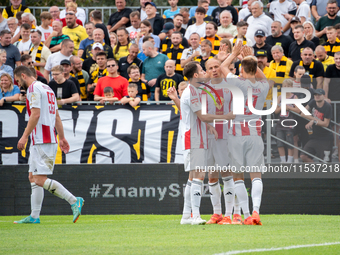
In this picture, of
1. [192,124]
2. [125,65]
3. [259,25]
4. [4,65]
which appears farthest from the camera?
[259,25]

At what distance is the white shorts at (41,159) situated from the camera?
7945 millimetres

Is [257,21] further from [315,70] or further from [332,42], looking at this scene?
[315,70]

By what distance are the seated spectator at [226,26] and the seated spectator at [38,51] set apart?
5038 mm

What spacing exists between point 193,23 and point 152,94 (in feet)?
12.2

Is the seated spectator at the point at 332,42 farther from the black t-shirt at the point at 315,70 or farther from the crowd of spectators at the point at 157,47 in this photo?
the black t-shirt at the point at 315,70

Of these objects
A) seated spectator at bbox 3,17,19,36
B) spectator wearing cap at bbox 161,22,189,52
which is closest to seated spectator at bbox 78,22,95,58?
spectator wearing cap at bbox 161,22,189,52

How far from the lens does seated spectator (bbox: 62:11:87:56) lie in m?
15.5

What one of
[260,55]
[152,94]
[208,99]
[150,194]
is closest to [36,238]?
[208,99]

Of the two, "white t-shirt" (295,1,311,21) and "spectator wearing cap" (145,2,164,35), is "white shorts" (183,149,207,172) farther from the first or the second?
"white t-shirt" (295,1,311,21)

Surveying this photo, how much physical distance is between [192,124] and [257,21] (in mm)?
8241

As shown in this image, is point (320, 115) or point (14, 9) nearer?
point (320, 115)

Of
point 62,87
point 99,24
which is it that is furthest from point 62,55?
point 99,24

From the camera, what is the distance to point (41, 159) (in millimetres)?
7977

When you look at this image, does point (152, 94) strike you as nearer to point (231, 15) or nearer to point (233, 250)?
point (231, 15)
